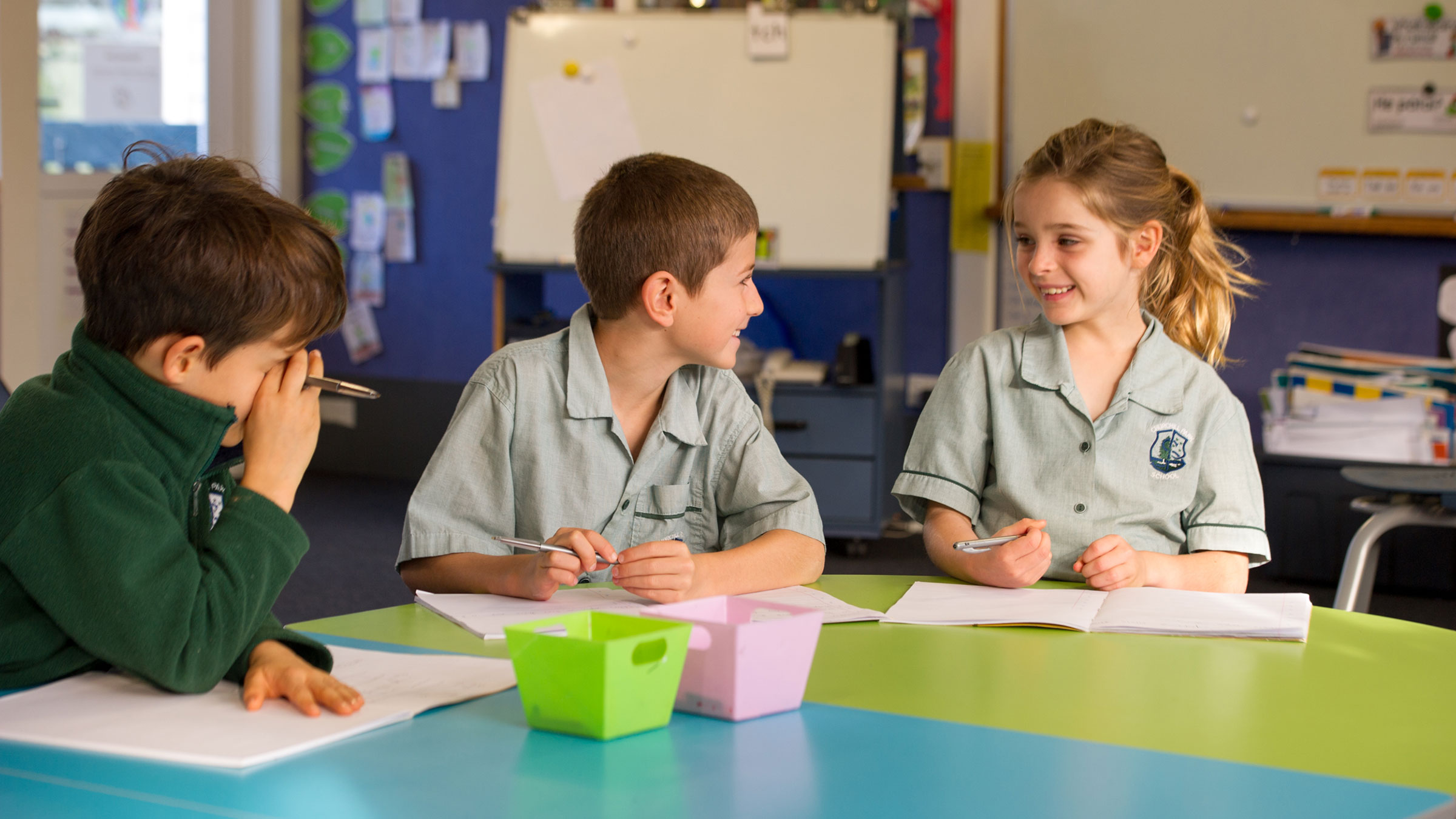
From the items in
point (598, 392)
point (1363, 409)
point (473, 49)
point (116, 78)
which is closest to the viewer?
point (598, 392)

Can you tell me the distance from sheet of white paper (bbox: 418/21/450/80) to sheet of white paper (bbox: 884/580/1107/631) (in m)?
3.71

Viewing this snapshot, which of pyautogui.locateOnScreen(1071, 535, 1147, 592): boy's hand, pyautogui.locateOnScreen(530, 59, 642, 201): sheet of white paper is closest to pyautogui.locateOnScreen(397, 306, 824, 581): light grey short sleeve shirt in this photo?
pyautogui.locateOnScreen(1071, 535, 1147, 592): boy's hand

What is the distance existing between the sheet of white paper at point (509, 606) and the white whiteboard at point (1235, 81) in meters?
2.77

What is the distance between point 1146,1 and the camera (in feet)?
11.4

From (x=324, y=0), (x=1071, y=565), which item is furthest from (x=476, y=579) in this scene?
(x=324, y=0)

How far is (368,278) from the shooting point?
4781 mm

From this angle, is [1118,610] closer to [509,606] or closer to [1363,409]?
[509,606]

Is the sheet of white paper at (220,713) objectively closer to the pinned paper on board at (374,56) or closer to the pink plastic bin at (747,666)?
the pink plastic bin at (747,666)

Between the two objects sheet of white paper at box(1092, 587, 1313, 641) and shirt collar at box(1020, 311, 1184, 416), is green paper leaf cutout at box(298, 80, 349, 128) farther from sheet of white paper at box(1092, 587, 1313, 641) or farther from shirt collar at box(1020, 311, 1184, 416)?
sheet of white paper at box(1092, 587, 1313, 641)

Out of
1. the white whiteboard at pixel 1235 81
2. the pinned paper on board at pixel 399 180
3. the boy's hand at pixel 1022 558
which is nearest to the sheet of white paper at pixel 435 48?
the pinned paper on board at pixel 399 180

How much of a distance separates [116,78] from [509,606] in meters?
3.57

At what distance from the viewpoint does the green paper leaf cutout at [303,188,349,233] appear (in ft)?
15.7

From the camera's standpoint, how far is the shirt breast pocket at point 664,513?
1388 mm

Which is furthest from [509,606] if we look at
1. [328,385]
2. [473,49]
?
[473,49]
